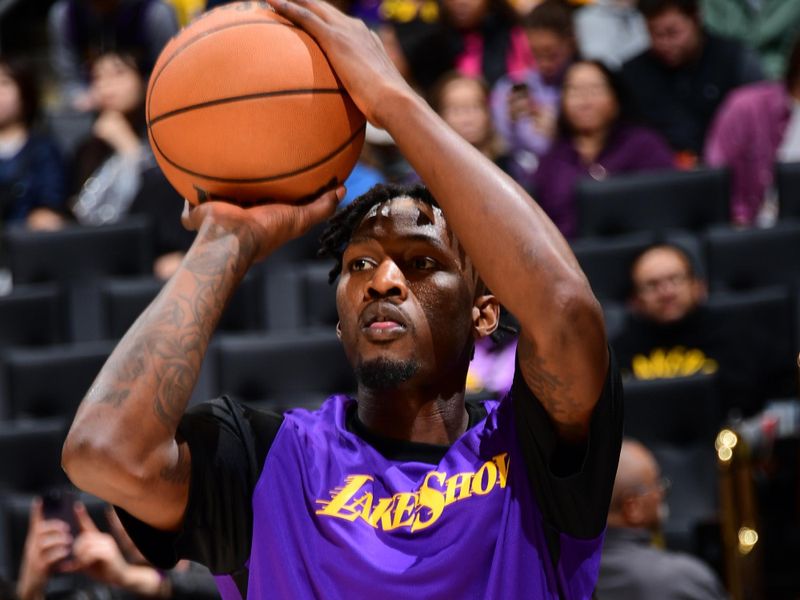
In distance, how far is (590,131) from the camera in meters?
5.64

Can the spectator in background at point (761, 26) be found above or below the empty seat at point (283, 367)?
above

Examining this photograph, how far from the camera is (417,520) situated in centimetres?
197

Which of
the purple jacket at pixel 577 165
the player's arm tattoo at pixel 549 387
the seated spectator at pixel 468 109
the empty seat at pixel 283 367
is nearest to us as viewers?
the player's arm tattoo at pixel 549 387

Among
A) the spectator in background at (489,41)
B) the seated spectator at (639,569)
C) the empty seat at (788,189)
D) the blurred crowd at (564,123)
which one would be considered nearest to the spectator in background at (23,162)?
the blurred crowd at (564,123)

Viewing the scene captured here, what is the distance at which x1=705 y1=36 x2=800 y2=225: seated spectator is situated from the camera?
570 centimetres

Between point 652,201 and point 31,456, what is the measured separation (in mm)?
2618

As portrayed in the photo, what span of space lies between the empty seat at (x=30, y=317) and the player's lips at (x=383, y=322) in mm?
3517

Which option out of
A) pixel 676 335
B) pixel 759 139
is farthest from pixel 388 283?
pixel 759 139

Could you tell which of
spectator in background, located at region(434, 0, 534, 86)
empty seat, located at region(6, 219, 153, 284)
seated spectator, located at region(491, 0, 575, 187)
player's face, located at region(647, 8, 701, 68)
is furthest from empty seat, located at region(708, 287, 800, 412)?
empty seat, located at region(6, 219, 153, 284)

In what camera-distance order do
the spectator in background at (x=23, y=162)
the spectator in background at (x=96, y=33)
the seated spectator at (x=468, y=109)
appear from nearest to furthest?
the seated spectator at (x=468, y=109) < the spectator in background at (x=23, y=162) < the spectator in background at (x=96, y=33)

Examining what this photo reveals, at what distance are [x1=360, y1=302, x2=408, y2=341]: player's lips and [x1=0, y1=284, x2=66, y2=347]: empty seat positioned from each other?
3.52 metres

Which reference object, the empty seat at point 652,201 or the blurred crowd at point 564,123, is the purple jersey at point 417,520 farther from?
the empty seat at point 652,201

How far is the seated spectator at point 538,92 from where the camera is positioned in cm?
603

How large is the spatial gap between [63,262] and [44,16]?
118 inches
